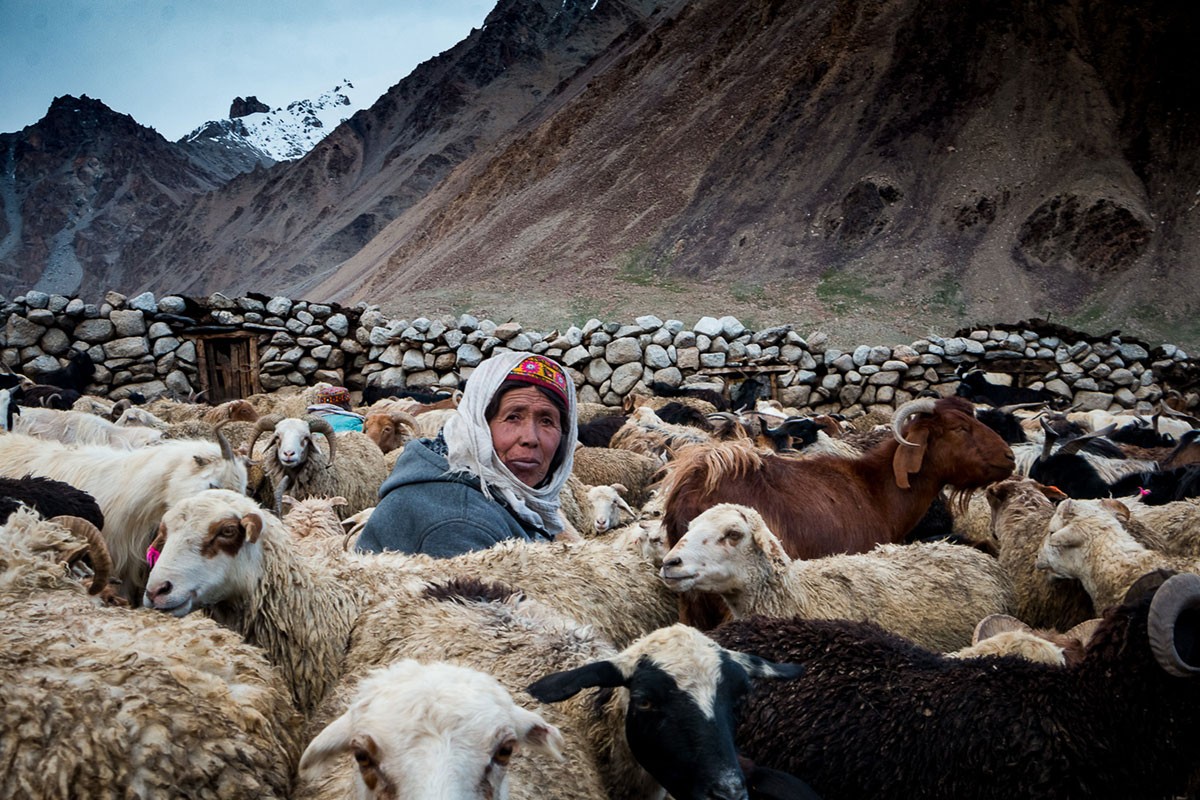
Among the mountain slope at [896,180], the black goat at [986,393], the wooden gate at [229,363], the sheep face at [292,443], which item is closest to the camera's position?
the sheep face at [292,443]

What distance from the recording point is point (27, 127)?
10025 centimetres

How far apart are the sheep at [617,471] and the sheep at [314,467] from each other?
6.39 ft

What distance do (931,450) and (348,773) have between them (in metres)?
4.66

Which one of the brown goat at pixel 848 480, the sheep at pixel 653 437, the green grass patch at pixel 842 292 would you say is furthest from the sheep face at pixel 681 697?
the green grass patch at pixel 842 292

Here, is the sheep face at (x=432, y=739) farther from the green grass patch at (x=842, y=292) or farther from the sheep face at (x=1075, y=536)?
the green grass patch at (x=842, y=292)

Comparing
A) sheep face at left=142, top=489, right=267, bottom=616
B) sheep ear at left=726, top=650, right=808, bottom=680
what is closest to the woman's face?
sheep face at left=142, top=489, right=267, bottom=616

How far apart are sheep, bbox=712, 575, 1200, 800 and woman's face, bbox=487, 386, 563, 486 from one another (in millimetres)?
1558

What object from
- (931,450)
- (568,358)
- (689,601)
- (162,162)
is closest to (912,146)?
(568,358)

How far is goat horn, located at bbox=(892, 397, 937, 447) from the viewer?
5892 millimetres

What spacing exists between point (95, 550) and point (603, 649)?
188cm

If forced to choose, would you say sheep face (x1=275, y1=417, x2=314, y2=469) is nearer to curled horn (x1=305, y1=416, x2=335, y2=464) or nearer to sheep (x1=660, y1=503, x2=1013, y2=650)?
curled horn (x1=305, y1=416, x2=335, y2=464)

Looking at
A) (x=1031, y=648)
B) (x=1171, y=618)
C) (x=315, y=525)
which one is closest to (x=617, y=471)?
(x=315, y=525)

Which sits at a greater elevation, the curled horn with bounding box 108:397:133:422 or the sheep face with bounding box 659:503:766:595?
the curled horn with bounding box 108:397:133:422

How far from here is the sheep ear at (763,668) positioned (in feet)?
8.86
